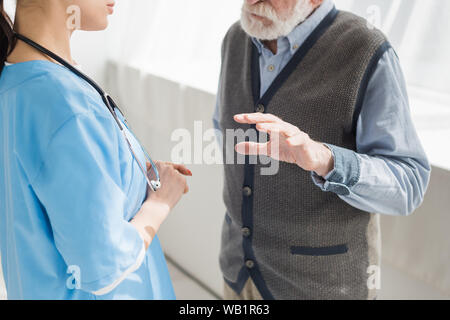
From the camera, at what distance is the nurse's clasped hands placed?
75 cm

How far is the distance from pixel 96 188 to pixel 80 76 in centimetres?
22

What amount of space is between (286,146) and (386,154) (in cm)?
25

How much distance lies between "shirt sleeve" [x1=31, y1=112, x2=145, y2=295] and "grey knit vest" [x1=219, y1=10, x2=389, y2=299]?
1.43 ft

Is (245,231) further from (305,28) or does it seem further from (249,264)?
(305,28)

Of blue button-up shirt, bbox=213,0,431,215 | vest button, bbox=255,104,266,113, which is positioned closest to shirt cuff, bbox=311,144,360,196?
blue button-up shirt, bbox=213,0,431,215

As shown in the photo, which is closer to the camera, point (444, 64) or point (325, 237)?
point (325, 237)

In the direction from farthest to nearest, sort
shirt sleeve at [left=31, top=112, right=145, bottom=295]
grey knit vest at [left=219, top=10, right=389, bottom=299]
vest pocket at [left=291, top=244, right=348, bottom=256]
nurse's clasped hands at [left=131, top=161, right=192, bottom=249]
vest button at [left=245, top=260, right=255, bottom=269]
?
vest button at [left=245, top=260, right=255, bottom=269]
vest pocket at [left=291, top=244, right=348, bottom=256]
grey knit vest at [left=219, top=10, right=389, bottom=299]
nurse's clasped hands at [left=131, top=161, right=192, bottom=249]
shirt sleeve at [left=31, top=112, right=145, bottom=295]

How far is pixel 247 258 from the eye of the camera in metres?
1.11

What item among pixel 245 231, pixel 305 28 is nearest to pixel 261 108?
pixel 305 28

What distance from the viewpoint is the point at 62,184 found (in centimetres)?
63

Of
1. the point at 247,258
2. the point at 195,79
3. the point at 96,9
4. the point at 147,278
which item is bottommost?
the point at 247,258

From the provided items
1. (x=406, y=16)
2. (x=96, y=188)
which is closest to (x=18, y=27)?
(x=96, y=188)

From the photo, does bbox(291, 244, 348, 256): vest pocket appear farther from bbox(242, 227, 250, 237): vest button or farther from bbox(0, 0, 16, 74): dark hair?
bbox(0, 0, 16, 74): dark hair
